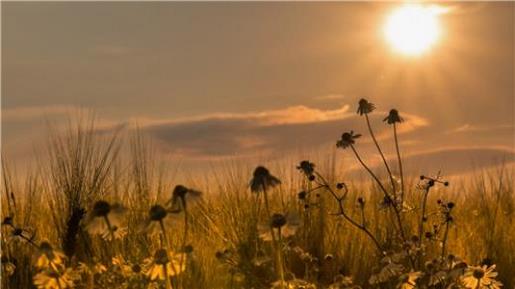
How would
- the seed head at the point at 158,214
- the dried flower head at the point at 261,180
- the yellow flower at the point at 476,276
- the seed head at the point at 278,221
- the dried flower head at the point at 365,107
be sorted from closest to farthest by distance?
1. the seed head at the point at 158,214
2. the dried flower head at the point at 261,180
3. the seed head at the point at 278,221
4. the yellow flower at the point at 476,276
5. the dried flower head at the point at 365,107

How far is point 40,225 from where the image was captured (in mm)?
5879

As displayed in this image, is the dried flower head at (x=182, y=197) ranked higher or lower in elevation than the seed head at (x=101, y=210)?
higher

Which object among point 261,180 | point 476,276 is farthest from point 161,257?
point 476,276

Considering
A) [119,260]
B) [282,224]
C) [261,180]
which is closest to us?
[261,180]

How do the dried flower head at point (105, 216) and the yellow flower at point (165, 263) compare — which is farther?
the yellow flower at point (165, 263)

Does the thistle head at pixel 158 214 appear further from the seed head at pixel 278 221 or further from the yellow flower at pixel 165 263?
the seed head at pixel 278 221

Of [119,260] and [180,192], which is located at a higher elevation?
[180,192]

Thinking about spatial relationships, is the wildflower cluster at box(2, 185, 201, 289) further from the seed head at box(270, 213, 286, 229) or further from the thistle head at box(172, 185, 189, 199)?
the seed head at box(270, 213, 286, 229)

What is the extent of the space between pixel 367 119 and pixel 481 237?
335 centimetres

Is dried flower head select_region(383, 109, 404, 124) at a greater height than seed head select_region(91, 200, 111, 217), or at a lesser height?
greater

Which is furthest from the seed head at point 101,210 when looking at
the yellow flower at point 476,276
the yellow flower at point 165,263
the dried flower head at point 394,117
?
the dried flower head at point 394,117

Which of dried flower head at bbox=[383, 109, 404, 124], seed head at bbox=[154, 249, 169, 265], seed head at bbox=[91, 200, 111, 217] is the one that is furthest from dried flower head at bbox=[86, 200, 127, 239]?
dried flower head at bbox=[383, 109, 404, 124]

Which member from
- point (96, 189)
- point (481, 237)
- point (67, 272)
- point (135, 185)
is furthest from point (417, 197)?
point (67, 272)

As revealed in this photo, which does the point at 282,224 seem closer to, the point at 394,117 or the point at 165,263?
the point at 165,263
